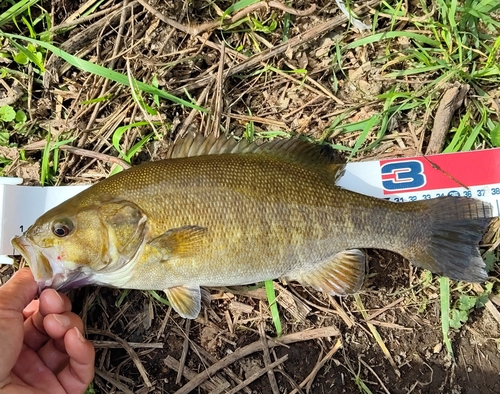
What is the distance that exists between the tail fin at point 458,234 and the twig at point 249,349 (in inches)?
35.3

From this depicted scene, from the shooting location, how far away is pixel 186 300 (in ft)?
9.95

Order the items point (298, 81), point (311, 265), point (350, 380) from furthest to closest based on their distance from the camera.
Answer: point (298, 81)
point (350, 380)
point (311, 265)

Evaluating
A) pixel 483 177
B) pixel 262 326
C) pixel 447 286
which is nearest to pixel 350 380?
pixel 262 326

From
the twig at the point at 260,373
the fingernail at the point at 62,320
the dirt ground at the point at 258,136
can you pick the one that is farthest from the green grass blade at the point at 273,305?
the fingernail at the point at 62,320

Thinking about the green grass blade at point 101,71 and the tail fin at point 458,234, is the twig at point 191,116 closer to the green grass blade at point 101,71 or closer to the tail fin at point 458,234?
the green grass blade at point 101,71

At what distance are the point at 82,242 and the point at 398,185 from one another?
218 cm

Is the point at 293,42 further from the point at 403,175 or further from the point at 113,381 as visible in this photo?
the point at 113,381

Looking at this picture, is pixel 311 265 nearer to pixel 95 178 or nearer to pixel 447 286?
pixel 447 286

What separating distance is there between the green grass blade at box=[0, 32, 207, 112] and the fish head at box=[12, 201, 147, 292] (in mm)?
982

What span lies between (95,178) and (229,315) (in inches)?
56.1

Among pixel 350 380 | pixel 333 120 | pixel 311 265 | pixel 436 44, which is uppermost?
pixel 436 44

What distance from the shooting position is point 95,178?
3.50 m

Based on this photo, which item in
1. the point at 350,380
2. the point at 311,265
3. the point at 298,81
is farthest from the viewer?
the point at 298,81

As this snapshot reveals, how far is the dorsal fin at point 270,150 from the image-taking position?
122 inches
